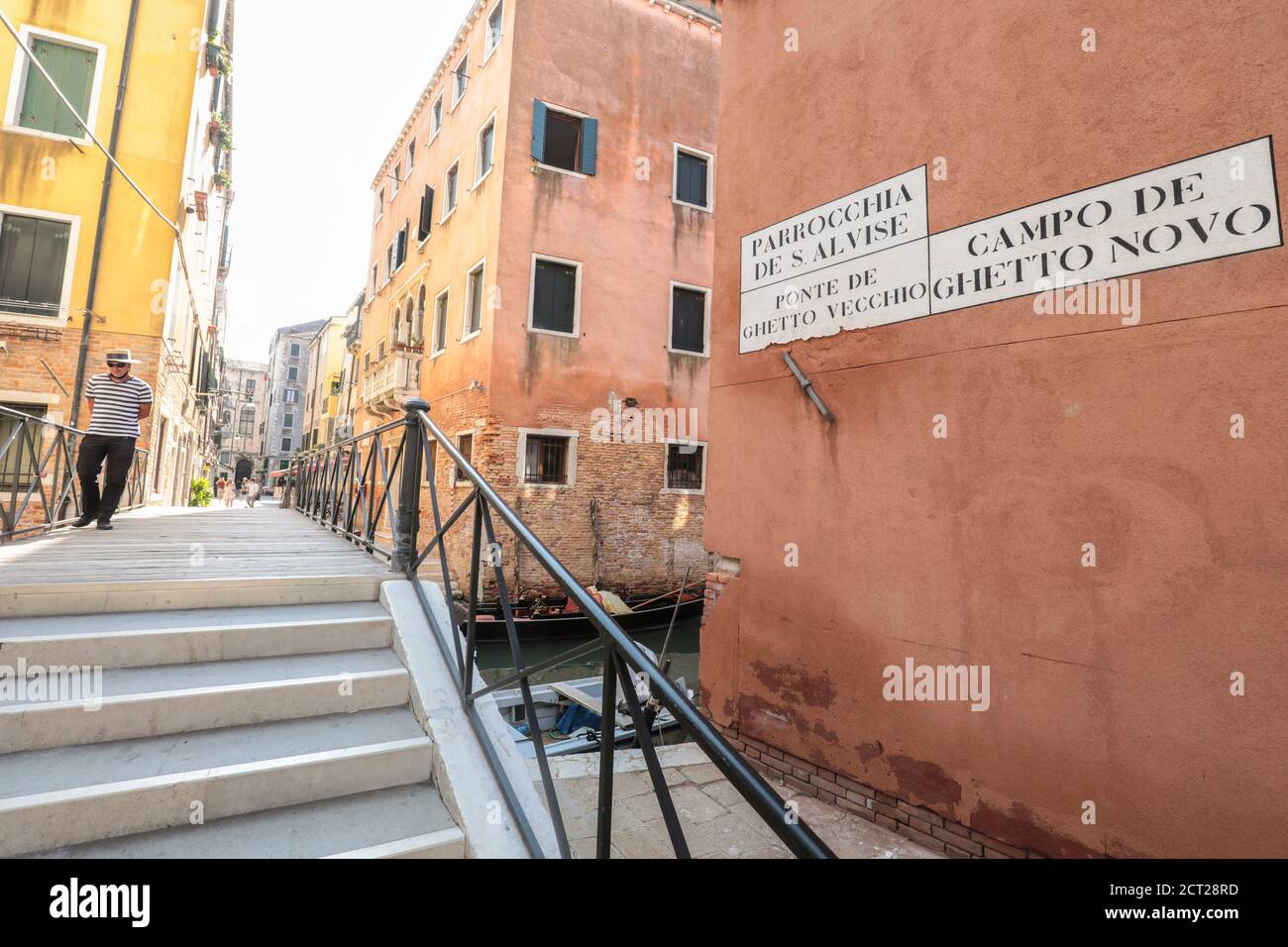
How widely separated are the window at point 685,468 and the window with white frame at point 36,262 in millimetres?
11013

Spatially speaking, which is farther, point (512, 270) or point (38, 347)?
point (512, 270)

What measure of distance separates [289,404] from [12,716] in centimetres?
5457

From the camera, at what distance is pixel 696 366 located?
42.6 feet

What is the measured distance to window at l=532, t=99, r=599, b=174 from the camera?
38.2 ft

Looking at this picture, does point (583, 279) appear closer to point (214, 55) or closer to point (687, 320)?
point (687, 320)

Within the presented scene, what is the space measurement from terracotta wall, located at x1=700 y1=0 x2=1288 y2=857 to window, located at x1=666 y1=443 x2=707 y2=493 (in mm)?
8213

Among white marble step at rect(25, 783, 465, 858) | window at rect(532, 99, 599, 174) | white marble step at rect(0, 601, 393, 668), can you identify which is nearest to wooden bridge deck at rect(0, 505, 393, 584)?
white marble step at rect(0, 601, 393, 668)

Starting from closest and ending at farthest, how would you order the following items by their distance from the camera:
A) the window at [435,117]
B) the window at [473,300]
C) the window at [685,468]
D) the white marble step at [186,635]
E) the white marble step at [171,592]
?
the white marble step at [186,635], the white marble step at [171,592], the window at [473,300], the window at [685,468], the window at [435,117]

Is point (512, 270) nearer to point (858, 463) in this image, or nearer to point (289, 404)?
point (858, 463)

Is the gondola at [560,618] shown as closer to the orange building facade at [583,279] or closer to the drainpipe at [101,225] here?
the orange building facade at [583,279]

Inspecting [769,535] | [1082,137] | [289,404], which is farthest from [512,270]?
[289,404]

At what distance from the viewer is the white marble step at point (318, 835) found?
1.89 metres

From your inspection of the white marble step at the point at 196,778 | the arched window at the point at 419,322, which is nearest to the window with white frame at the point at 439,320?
the arched window at the point at 419,322

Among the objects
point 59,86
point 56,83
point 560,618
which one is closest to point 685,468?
point 560,618
